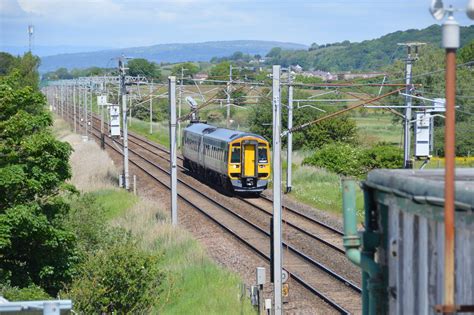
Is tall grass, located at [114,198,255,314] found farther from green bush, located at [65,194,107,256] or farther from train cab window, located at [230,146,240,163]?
train cab window, located at [230,146,240,163]

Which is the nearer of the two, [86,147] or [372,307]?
[372,307]

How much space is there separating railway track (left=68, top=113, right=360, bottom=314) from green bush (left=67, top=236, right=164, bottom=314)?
→ 3.62 meters

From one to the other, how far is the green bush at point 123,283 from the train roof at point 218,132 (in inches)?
670

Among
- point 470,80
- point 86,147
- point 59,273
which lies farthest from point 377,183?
point 470,80

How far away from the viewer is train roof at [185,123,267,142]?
35381 millimetres

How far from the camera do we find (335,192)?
116 ft

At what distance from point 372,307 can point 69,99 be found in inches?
4920

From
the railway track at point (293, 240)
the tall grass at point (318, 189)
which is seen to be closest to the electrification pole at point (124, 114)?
the railway track at point (293, 240)

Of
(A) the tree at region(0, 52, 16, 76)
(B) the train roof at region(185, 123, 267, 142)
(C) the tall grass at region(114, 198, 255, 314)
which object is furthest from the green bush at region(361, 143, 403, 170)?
(A) the tree at region(0, 52, 16, 76)

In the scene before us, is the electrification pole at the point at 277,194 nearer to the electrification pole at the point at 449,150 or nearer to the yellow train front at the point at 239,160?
the electrification pole at the point at 449,150

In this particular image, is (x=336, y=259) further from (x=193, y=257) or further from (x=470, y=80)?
(x=470, y=80)

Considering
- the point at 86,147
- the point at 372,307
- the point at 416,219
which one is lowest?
the point at 86,147

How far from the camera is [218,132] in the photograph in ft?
127

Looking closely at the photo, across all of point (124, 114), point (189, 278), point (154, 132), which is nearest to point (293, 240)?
point (189, 278)
